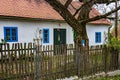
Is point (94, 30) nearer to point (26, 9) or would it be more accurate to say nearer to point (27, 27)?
point (26, 9)

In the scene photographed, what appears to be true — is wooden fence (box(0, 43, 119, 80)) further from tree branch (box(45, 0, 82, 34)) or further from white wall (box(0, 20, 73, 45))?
white wall (box(0, 20, 73, 45))

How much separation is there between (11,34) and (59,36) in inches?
231

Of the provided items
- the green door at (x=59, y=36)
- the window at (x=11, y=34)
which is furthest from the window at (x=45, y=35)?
the window at (x=11, y=34)

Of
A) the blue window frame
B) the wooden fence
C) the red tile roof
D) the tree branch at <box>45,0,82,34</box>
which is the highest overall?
the red tile roof

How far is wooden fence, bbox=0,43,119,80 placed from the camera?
9352 mm

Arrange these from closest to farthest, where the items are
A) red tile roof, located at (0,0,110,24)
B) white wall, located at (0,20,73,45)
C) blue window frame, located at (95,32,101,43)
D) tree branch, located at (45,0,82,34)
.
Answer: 1. tree branch, located at (45,0,82,34)
2. white wall, located at (0,20,73,45)
3. red tile roof, located at (0,0,110,24)
4. blue window frame, located at (95,32,101,43)

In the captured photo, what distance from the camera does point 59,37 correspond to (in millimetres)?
24500

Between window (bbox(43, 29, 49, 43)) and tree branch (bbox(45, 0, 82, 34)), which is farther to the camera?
window (bbox(43, 29, 49, 43))

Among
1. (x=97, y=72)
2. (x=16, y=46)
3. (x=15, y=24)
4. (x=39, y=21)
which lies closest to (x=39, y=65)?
(x=16, y=46)

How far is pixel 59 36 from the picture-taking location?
2452 centimetres

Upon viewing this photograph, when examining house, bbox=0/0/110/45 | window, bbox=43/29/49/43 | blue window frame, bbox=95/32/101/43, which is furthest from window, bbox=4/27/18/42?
blue window frame, bbox=95/32/101/43

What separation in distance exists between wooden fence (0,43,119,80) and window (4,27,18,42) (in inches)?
325

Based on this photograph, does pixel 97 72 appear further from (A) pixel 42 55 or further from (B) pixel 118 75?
(A) pixel 42 55

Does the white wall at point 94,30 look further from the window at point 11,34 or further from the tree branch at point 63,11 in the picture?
the tree branch at point 63,11
